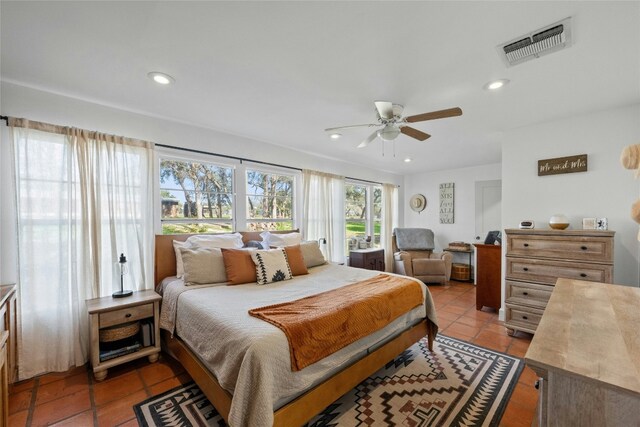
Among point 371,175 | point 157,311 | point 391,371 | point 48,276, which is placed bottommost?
point 391,371

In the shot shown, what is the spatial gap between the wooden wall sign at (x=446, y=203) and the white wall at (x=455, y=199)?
0.08m

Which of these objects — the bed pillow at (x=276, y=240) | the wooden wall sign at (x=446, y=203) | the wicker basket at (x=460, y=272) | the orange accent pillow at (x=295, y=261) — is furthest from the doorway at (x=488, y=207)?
the orange accent pillow at (x=295, y=261)

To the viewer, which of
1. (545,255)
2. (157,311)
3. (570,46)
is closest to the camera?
(570,46)

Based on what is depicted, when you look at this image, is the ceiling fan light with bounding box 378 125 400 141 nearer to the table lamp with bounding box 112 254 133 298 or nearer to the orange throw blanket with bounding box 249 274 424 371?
the orange throw blanket with bounding box 249 274 424 371

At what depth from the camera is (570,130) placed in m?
2.86

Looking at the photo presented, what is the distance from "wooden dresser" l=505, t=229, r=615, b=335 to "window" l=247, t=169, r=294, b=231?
296 cm

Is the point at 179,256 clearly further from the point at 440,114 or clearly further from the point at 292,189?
the point at 440,114

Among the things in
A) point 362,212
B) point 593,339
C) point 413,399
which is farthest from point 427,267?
point 593,339

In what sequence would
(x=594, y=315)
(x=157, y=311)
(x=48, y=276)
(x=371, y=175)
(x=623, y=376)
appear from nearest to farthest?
(x=623, y=376) → (x=594, y=315) → (x=48, y=276) → (x=157, y=311) → (x=371, y=175)

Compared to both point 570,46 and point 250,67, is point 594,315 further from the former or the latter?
point 250,67

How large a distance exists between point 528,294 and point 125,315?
4022mm

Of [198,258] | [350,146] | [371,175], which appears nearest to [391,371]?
[198,258]

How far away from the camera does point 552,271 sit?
2717 mm

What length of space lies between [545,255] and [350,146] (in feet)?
8.95
